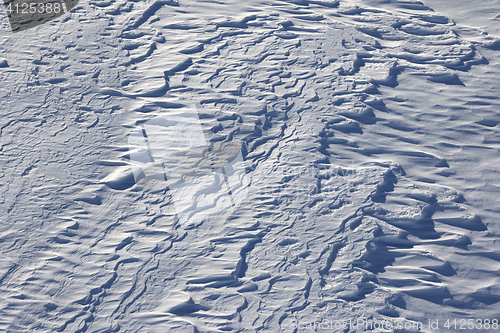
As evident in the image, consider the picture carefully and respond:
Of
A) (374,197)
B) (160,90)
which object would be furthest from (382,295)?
(160,90)

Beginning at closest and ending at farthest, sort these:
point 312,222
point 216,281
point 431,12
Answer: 1. point 216,281
2. point 312,222
3. point 431,12

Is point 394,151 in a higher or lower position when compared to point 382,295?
higher

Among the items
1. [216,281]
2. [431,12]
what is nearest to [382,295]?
[216,281]

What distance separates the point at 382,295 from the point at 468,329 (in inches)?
20.1

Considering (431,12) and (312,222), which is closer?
(312,222)

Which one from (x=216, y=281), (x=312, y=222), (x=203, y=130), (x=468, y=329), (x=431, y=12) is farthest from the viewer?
(x=431, y=12)

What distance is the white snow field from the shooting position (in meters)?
2.71

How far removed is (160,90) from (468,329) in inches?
114

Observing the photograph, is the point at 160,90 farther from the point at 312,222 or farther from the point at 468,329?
the point at 468,329

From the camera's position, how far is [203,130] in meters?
3.54

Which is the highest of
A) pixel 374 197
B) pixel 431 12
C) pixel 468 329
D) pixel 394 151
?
pixel 431 12

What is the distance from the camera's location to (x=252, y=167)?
10.8ft

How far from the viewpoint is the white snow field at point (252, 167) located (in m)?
2.71

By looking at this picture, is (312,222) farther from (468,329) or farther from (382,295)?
(468,329)
